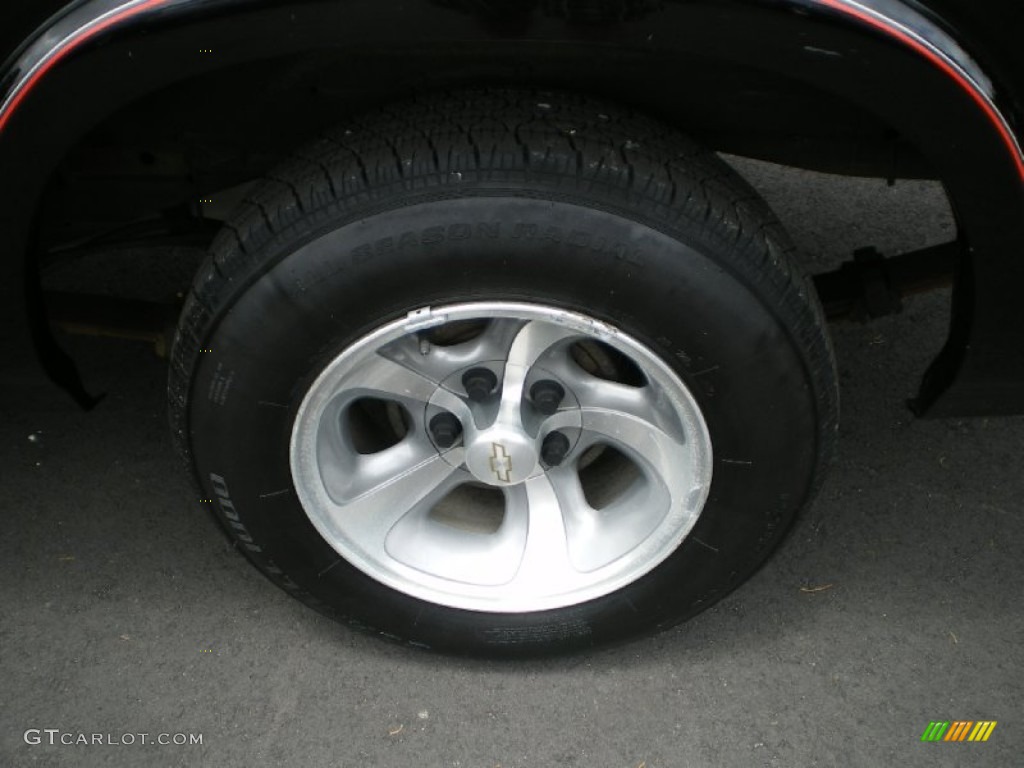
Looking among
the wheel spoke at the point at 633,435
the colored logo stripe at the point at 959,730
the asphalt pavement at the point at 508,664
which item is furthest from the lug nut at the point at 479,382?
the colored logo stripe at the point at 959,730

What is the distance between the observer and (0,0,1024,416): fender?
137 centimetres

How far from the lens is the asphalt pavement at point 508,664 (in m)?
2.00

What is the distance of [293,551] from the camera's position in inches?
77.0

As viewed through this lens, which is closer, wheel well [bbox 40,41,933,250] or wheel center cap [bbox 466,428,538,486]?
wheel well [bbox 40,41,933,250]

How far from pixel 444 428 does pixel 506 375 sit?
0.18 metres

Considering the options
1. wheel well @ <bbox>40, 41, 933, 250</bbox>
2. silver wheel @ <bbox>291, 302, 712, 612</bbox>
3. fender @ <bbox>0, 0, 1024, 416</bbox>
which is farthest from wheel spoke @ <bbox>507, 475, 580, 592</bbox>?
fender @ <bbox>0, 0, 1024, 416</bbox>

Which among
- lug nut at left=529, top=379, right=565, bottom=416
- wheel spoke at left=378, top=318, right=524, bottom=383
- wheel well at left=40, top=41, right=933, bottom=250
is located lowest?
lug nut at left=529, top=379, right=565, bottom=416

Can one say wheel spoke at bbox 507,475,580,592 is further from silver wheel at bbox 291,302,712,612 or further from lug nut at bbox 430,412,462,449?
lug nut at bbox 430,412,462,449

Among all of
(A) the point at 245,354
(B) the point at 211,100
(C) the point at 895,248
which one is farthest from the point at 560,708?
(C) the point at 895,248

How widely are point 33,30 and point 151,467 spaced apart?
136cm

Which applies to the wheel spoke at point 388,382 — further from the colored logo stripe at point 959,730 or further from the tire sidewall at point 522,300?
the colored logo stripe at point 959,730

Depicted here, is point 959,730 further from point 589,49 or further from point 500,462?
point 589,49

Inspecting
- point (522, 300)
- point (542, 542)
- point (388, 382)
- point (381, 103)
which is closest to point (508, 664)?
point (542, 542)

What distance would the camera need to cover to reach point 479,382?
74.4 inches
